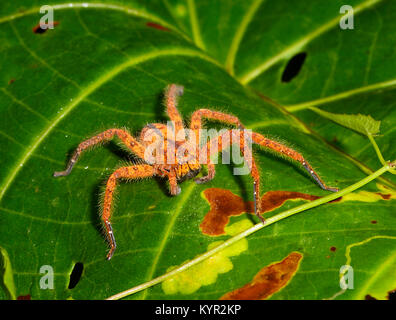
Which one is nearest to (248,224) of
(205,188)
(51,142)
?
(205,188)

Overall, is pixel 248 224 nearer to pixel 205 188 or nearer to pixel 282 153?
pixel 205 188

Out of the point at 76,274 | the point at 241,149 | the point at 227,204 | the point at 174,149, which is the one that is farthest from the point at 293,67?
the point at 76,274

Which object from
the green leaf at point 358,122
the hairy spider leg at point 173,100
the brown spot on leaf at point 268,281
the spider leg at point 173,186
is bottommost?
the brown spot on leaf at point 268,281
